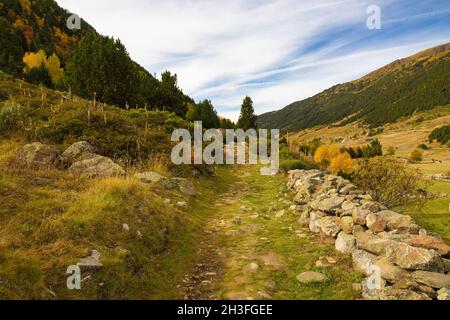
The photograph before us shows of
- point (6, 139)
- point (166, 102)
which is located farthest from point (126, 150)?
point (166, 102)

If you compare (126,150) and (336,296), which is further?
(126,150)

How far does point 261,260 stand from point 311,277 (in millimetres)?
1339

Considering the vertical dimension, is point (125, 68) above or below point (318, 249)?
above

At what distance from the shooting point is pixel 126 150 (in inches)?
578

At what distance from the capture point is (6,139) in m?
13.1

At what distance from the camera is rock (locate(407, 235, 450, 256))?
21.7 ft

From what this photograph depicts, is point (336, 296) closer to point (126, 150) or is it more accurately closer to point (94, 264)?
point (94, 264)

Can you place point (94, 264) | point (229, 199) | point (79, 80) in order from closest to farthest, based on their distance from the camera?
point (94, 264), point (229, 199), point (79, 80)

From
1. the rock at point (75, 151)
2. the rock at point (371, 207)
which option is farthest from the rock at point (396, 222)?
the rock at point (75, 151)

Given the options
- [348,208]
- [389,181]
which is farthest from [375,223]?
[389,181]

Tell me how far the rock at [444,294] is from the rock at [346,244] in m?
2.38
